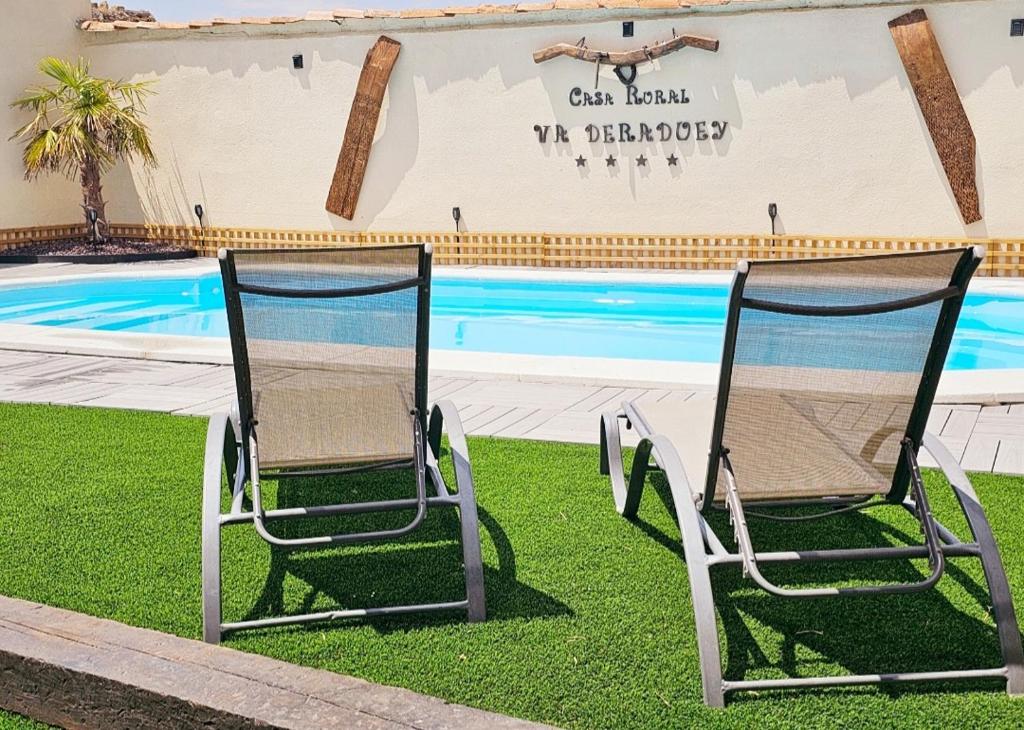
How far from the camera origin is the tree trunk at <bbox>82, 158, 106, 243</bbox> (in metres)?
14.3

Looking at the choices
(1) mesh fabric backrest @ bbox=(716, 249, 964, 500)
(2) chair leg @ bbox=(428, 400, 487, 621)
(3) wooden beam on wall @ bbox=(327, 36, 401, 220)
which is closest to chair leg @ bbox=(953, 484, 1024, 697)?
(1) mesh fabric backrest @ bbox=(716, 249, 964, 500)

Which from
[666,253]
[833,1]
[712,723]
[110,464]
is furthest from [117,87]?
[712,723]

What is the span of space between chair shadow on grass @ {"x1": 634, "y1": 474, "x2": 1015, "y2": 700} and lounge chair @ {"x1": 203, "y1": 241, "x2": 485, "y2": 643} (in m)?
0.77

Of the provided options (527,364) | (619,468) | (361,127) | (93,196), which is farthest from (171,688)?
(93,196)

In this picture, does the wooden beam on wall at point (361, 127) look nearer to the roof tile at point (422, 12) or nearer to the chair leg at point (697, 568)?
the roof tile at point (422, 12)

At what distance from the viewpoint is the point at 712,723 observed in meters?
2.33

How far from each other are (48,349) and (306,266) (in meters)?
5.43

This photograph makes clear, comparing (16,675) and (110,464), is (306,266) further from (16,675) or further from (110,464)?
(110,464)

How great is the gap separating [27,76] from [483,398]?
1225 centimetres

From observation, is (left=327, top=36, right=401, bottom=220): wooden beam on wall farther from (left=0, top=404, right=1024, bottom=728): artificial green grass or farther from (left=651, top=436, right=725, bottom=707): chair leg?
(left=651, top=436, right=725, bottom=707): chair leg

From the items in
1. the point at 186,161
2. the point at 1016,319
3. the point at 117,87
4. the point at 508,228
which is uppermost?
the point at 117,87

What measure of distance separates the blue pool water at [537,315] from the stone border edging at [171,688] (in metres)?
→ 6.98

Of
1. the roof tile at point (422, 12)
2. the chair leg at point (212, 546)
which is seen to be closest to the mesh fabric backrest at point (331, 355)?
the chair leg at point (212, 546)

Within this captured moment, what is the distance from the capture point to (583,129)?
42.8ft
